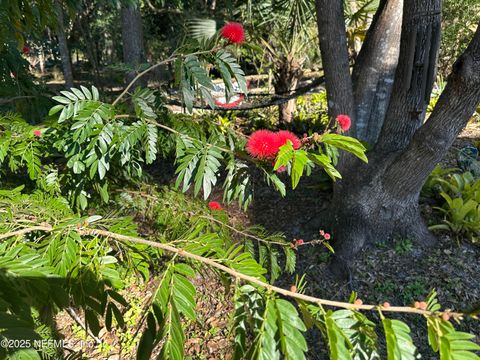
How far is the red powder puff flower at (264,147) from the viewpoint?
99 cm

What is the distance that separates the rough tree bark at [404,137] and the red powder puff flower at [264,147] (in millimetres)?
1617

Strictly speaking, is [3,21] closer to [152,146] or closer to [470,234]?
[152,146]

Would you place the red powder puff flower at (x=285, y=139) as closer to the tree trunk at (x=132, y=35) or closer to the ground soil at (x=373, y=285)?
the ground soil at (x=373, y=285)

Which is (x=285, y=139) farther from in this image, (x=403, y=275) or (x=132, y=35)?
(x=132, y=35)

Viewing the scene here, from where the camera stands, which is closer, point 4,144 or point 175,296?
point 175,296

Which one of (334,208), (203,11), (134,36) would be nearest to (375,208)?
(334,208)

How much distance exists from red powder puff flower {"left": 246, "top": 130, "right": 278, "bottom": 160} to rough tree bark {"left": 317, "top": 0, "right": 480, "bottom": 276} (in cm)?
162

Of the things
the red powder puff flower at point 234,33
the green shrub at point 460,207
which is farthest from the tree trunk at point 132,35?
the green shrub at point 460,207

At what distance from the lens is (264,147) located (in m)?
1.00

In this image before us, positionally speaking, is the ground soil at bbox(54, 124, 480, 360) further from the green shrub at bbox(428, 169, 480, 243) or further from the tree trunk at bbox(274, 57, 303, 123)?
the tree trunk at bbox(274, 57, 303, 123)

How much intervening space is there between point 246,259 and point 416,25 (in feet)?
7.47

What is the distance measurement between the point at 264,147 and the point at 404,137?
2035 mm

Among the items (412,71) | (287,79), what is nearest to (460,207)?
(412,71)

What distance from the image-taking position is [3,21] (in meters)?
1.21
